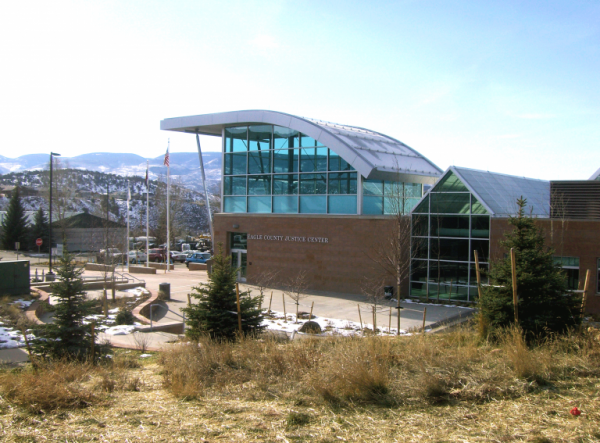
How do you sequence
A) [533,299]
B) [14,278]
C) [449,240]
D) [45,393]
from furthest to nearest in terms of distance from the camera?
[449,240], [14,278], [533,299], [45,393]

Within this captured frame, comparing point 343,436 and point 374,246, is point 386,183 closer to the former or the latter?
point 374,246

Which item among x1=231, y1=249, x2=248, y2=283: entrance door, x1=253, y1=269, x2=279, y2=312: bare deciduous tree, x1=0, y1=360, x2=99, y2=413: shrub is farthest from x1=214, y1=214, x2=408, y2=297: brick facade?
x1=0, y1=360, x2=99, y2=413: shrub

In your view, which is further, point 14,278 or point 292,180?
point 292,180

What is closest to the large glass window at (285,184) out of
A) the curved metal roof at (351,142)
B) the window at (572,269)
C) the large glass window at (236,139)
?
the curved metal roof at (351,142)

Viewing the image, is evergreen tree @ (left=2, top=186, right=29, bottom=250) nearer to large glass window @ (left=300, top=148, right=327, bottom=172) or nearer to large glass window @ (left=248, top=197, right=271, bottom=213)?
large glass window @ (left=248, top=197, right=271, bottom=213)

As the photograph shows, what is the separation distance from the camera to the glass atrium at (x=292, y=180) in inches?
1026

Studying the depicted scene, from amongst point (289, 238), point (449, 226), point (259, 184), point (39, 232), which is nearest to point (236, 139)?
point (259, 184)

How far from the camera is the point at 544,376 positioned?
674 cm

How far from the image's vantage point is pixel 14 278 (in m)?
22.5

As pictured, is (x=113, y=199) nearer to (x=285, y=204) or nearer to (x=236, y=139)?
(x=236, y=139)

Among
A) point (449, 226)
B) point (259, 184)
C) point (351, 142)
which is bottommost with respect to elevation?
point (449, 226)

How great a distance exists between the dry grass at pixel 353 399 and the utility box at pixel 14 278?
16.6 meters

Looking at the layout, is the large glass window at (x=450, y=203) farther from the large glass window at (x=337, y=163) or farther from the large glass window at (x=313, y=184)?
the large glass window at (x=313, y=184)

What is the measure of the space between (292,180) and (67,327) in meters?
18.2
